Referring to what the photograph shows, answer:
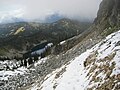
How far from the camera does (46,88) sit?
34.2 meters

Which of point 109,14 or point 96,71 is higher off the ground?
point 96,71

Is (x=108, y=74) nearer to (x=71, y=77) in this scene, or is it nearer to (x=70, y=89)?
(x=70, y=89)

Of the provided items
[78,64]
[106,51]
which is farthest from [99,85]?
[78,64]

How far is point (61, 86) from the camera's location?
1164 inches

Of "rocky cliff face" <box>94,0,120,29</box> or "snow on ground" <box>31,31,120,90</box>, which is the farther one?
"rocky cliff face" <box>94,0,120,29</box>

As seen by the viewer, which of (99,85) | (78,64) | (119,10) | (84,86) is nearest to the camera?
(99,85)

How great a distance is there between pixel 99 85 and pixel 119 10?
82.2 m

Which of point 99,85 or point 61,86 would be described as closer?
point 99,85

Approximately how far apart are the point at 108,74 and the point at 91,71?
12.9 ft

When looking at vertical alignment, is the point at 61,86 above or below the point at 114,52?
below

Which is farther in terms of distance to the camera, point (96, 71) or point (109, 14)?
point (109, 14)

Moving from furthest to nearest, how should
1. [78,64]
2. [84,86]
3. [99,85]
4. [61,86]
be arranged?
[78,64]
[61,86]
[84,86]
[99,85]

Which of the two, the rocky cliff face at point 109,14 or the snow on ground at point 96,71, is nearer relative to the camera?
the snow on ground at point 96,71

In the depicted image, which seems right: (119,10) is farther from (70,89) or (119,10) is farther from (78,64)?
(70,89)
